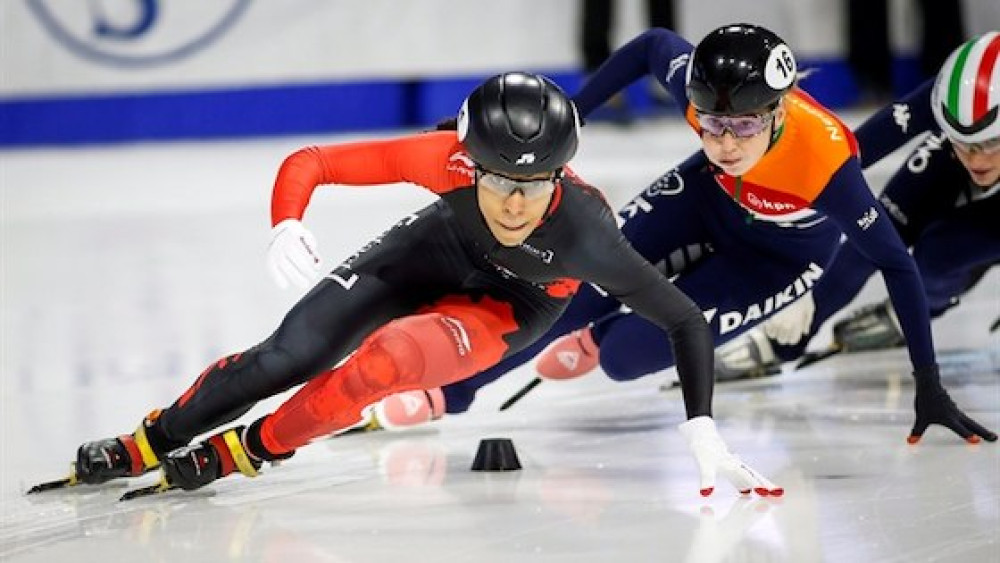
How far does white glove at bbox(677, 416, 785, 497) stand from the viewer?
4.62 meters

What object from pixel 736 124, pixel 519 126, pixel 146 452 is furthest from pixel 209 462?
pixel 736 124

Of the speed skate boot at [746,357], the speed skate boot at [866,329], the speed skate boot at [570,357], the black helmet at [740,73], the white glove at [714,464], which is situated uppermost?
the black helmet at [740,73]

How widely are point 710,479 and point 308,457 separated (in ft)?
4.09

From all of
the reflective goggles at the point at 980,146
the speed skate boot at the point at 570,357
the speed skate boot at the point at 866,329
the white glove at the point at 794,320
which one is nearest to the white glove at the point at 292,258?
the speed skate boot at the point at 570,357

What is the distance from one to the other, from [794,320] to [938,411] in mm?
1125

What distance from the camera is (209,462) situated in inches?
184

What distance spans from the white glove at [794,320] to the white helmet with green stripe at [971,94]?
2.49 feet

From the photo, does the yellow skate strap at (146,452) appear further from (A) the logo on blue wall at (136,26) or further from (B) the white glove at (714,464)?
(A) the logo on blue wall at (136,26)

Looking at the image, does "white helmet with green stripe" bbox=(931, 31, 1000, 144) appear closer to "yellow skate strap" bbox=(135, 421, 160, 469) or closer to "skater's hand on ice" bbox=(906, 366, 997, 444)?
"skater's hand on ice" bbox=(906, 366, 997, 444)

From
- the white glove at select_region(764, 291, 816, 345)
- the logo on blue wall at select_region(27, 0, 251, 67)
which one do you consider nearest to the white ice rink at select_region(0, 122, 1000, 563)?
the white glove at select_region(764, 291, 816, 345)

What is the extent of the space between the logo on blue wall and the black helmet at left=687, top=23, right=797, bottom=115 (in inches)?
370

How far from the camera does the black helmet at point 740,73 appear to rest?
Result: 16.6ft

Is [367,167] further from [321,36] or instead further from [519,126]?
[321,36]

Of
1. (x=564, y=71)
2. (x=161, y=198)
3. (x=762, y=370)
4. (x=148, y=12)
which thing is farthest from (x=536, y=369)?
(x=564, y=71)
